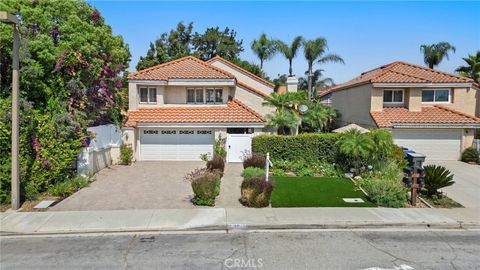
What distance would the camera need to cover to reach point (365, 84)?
25.5 metres

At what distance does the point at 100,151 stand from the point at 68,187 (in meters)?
4.72

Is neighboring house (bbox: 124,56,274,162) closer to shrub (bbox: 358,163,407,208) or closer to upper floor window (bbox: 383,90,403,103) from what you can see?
upper floor window (bbox: 383,90,403,103)

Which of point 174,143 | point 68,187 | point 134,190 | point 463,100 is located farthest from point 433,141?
point 68,187

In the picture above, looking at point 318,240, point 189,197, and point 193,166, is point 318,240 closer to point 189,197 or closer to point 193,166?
point 189,197

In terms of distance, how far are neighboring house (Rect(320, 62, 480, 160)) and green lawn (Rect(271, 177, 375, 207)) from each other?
8.75m

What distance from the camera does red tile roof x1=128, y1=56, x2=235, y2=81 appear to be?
74.0ft

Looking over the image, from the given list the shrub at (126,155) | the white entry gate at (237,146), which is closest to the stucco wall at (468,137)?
the white entry gate at (237,146)

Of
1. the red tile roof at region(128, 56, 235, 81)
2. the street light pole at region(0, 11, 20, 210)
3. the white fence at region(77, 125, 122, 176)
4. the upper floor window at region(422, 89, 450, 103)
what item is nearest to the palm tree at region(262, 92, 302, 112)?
the red tile roof at region(128, 56, 235, 81)

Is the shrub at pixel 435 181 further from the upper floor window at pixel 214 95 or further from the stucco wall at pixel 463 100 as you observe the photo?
the upper floor window at pixel 214 95

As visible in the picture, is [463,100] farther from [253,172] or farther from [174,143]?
[174,143]

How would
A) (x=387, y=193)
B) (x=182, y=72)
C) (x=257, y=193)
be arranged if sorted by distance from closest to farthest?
(x=257, y=193)
(x=387, y=193)
(x=182, y=72)

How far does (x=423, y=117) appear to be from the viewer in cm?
2300

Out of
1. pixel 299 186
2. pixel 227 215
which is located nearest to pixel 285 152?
pixel 299 186

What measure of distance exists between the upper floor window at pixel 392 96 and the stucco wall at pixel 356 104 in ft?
3.47
